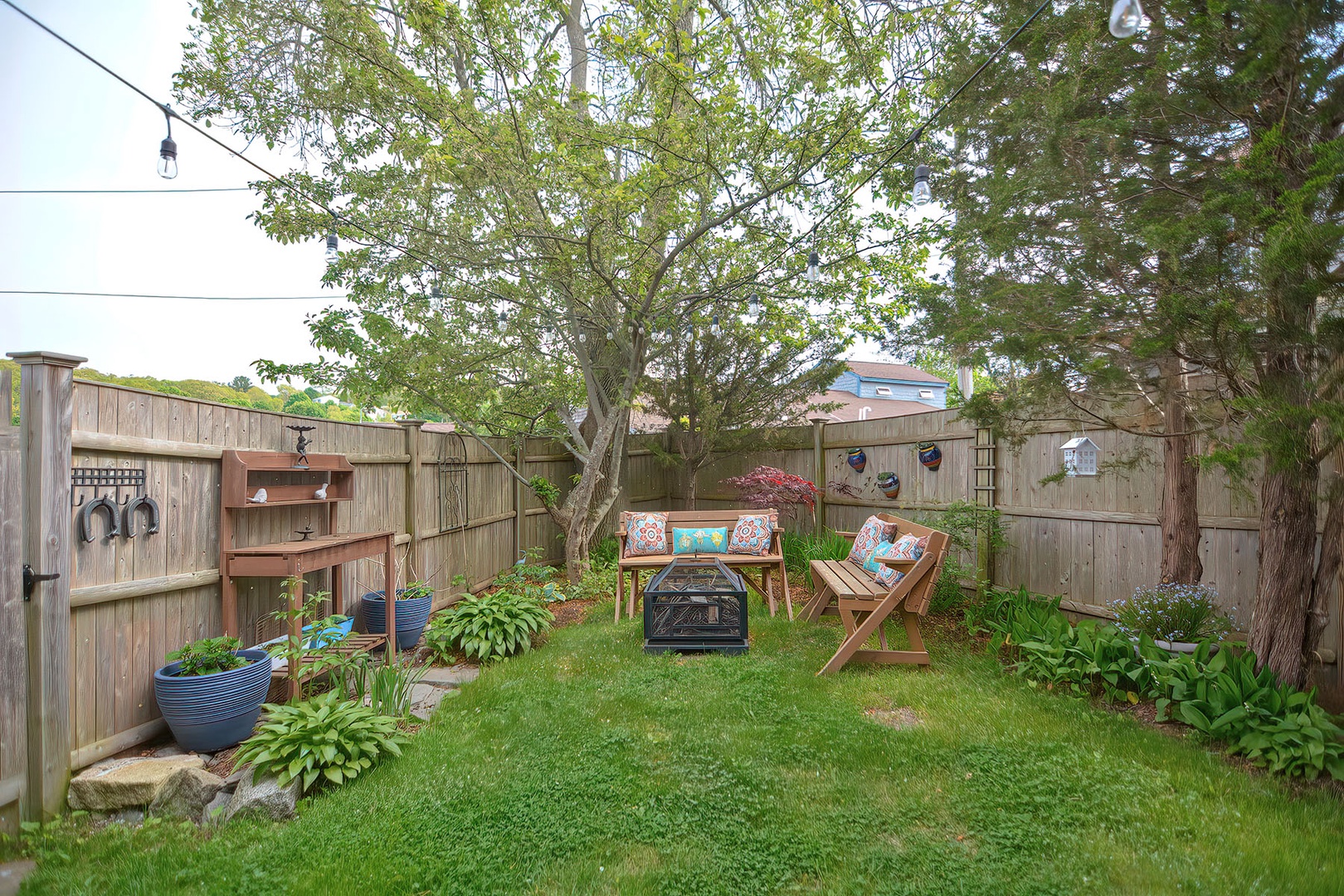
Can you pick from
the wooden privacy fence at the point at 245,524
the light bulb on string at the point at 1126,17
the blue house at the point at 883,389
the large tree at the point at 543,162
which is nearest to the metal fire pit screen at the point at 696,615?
the wooden privacy fence at the point at 245,524

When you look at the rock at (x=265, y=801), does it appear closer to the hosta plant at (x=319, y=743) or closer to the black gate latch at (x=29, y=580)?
the hosta plant at (x=319, y=743)

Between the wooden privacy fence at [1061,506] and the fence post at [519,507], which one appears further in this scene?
the fence post at [519,507]

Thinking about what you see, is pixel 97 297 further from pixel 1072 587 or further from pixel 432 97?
pixel 1072 587

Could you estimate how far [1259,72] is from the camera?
256cm

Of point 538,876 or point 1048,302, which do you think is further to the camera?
point 1048,302

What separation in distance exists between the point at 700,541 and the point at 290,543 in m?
3.44

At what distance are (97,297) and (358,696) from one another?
43.7ft

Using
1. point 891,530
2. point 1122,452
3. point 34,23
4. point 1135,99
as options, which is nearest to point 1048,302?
point 1135,99

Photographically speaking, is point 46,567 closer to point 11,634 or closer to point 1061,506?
point 11,634

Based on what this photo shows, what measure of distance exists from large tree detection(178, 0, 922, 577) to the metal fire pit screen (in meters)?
2.23

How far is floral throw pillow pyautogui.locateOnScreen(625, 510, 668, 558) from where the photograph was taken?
6.05 metres

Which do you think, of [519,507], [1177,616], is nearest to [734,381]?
[519,507]

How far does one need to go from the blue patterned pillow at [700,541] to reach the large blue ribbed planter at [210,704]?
11.9 feet

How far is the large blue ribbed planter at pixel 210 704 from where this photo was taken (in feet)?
9.47
